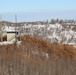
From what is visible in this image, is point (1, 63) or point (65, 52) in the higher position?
point (1, 63)

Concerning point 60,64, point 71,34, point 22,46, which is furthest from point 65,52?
point 71,34

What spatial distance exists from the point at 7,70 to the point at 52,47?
1664cm

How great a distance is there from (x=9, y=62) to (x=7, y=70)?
65.9 inches

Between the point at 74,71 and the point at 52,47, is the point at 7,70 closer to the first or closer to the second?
the point at 74,71

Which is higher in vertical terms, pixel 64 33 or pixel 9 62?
pixel 9 62

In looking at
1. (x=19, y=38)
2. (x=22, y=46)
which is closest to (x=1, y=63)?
(x=22, y=46)

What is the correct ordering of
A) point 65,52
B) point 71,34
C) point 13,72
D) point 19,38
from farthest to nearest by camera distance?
point 71,34 < point 19,38 < point 65,52 < point 13,72

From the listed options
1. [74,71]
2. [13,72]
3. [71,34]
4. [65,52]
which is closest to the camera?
[13,72]

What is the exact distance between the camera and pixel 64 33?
66.2 meters

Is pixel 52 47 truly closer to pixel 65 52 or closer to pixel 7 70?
pixel 65 52

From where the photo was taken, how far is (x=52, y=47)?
3039cm

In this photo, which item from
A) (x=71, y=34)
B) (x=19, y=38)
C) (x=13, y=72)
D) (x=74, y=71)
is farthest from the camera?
(x=71, y=34)

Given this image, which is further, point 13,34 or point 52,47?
point 13,34

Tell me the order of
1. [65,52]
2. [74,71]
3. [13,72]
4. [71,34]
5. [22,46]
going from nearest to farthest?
1. [13,72]
2. [74,71]
3. [22,46]
4. [65,52]
5. [71,34]
